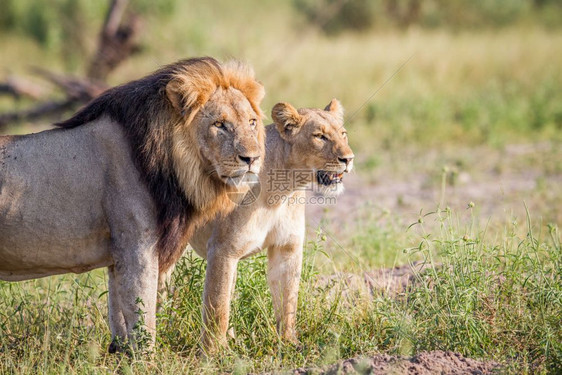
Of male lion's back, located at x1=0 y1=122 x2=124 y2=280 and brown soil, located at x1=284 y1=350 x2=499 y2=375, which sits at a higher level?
male lion's back, located at x1=0 y1=122 x2=124 y2=280

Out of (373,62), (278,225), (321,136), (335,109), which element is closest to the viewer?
(278,225)

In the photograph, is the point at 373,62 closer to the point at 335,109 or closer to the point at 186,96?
the point at 335,109

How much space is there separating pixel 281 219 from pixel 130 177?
919 millimetres

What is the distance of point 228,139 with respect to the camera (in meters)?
3.85

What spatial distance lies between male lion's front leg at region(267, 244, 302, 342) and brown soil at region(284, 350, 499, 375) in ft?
2.34

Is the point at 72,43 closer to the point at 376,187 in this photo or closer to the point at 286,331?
the point at 376,187

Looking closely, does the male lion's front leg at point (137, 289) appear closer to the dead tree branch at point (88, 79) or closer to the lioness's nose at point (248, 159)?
the lioness's nose at point (248, 159)

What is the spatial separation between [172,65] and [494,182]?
5.69 metres

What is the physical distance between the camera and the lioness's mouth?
437 centimetres

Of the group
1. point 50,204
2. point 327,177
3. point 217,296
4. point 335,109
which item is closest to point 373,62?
point 335,109

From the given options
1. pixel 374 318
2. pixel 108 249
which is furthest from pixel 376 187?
pixel 108 249

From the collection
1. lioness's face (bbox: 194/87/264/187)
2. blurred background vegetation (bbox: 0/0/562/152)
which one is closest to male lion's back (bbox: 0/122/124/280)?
lioness's face (bbox: 194/87/264/187)

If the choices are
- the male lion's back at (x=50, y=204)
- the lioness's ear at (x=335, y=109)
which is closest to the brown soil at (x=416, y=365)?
the male lion's back at (x=50, y=204)

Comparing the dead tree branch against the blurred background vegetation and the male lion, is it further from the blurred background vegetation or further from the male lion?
the male lion
